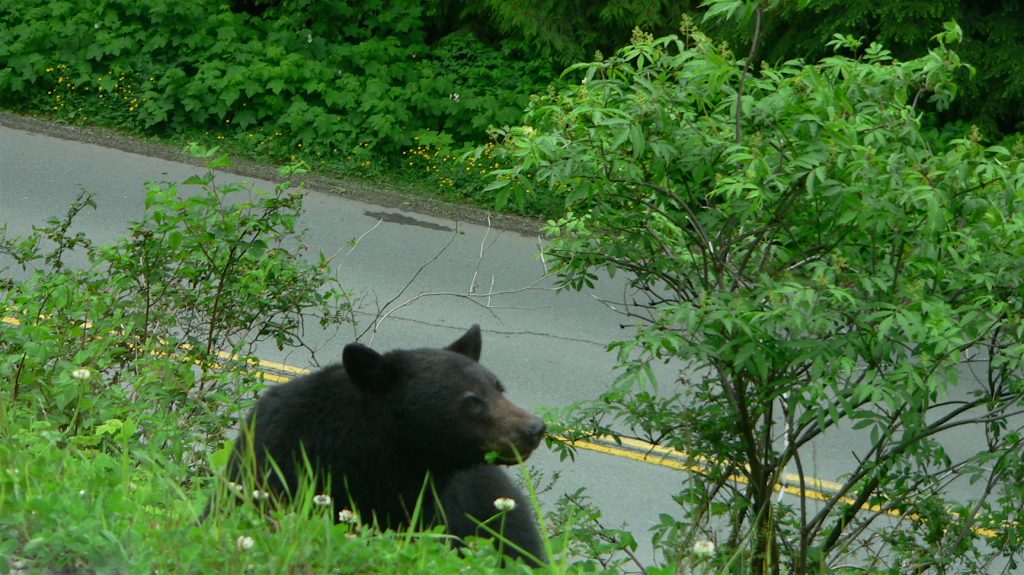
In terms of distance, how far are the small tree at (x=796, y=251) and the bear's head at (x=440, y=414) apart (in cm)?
47

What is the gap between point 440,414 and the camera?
202 inches

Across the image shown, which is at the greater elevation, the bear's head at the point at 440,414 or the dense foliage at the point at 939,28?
the dense foliage at the point at 939,28

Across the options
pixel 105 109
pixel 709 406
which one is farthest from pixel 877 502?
pixel 105 109

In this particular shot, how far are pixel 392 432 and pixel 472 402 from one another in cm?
34

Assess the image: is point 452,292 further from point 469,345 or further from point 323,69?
point 323,69

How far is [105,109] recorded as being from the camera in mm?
15445

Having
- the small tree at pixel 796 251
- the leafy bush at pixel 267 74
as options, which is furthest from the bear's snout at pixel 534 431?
the leafy bush at pixel 267 74

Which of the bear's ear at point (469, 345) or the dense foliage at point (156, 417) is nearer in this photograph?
the dense foliage at point (156, 417)

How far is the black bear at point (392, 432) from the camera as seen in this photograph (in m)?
5.00

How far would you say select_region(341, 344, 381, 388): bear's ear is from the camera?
4.93 meters

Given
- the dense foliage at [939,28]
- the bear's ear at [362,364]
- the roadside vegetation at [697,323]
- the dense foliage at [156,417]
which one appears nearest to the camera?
the dense foliage at [156,417]

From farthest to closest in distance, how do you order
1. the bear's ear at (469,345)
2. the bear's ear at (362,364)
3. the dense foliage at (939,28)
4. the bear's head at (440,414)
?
the dense foliage at (939,28)
the bear's ear at (469,345)
the bear's head at (440,414)
the bear's ear at (362,364)

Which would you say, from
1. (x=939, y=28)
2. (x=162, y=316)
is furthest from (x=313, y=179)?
(x=162, y=316)

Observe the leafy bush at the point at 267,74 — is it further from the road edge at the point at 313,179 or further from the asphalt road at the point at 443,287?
the asphalt road at the point at 443,287
